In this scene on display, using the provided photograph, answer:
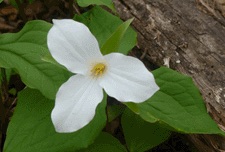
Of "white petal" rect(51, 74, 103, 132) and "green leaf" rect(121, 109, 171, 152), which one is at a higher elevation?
"white petal" rect(51, 74, 103, 132)

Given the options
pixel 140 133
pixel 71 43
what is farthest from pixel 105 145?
pixel 71 43

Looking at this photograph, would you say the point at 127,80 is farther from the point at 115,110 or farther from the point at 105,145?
the point at 115,110

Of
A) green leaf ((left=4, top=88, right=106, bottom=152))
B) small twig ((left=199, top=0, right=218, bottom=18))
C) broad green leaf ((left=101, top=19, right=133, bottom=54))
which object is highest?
broad green leaf ((left=101, top=19, right=133, bottom=54))

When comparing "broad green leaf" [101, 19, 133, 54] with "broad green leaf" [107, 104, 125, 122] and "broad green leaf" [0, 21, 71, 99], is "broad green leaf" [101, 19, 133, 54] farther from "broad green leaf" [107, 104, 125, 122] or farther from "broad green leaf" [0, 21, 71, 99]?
"broad green leaf" [107, 104, 125, 122]

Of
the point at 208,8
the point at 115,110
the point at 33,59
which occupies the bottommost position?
the point at 115,110

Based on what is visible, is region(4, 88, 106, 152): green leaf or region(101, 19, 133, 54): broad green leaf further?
region(4, 88, 106, 152): green leaf

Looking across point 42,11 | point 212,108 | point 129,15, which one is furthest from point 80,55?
point 42,11

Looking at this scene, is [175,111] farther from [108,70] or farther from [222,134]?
[108,70]

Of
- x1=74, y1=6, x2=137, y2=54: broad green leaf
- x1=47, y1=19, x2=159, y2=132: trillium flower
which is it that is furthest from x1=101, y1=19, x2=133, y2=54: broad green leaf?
x1=74, y1=6, x2=137, y2=54: broad green leaf
